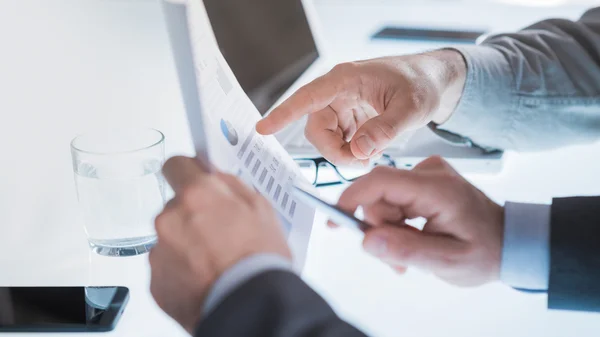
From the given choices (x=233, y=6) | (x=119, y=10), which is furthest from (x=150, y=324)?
(x=119, y=10)

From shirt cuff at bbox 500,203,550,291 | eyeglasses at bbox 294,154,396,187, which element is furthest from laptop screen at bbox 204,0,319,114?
shirt cuff at bbox 500,203,550,291

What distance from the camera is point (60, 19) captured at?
3.92 ft

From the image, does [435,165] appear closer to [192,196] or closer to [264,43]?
[192,196]

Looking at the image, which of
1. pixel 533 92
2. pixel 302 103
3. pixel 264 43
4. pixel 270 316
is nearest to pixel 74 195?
pixel 302 103

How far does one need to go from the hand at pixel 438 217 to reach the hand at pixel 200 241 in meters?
0.21

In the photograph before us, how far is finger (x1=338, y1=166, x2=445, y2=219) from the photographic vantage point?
669 millimetres

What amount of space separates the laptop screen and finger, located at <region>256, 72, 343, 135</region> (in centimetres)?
20

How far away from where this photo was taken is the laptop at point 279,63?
1026 millimetres

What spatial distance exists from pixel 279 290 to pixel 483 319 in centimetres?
38

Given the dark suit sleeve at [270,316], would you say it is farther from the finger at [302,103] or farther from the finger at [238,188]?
the finger at [302,103]

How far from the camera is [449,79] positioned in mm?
971

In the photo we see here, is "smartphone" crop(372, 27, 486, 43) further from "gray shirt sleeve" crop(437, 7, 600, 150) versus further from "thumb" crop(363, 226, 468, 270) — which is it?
"thumb" crop(363, 226, 468, 270)

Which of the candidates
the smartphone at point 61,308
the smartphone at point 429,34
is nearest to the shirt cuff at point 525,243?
the smartphone at point 61,308

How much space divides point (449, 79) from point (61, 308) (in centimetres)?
64
